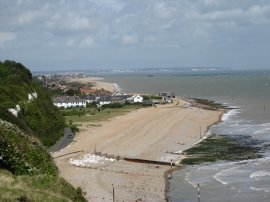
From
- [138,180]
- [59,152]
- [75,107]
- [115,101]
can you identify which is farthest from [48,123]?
[115,101]

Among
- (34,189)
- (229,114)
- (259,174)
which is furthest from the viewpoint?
(229,114)

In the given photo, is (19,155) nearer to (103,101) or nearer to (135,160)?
A: (135,160)

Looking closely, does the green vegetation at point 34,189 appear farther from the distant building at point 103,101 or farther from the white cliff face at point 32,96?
the distant building at point 103,101

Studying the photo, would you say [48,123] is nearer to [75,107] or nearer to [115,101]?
[75,107]

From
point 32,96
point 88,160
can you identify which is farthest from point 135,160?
point 32,96

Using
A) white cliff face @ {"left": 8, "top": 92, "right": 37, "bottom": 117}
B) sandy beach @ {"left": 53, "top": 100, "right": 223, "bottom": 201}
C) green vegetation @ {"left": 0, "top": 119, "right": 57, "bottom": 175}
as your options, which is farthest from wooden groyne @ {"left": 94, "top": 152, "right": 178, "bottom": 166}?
green vegetation @ {"left": 0, "top": 119, "right": 57, "bottom": 175}
